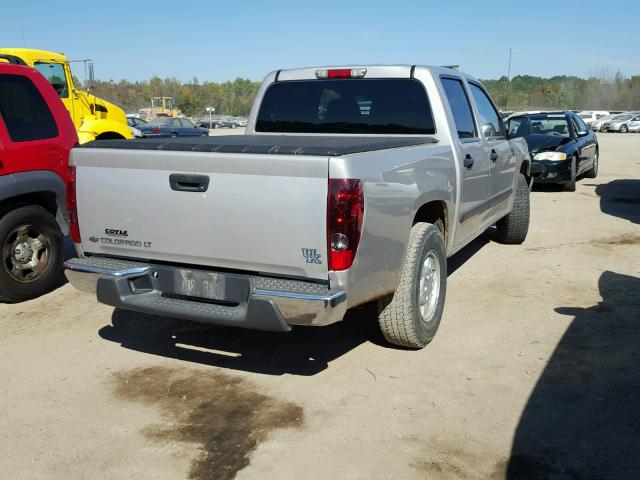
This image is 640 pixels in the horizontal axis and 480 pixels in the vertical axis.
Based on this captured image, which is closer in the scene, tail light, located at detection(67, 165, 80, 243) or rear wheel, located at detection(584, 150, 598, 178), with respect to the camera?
tail light, located at detection(67, 165, 80, 243)

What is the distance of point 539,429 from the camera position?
3.54 meters

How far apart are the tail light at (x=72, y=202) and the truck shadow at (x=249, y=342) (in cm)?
104

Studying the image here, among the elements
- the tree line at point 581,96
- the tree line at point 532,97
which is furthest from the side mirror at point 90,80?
the tree line at point 581,96

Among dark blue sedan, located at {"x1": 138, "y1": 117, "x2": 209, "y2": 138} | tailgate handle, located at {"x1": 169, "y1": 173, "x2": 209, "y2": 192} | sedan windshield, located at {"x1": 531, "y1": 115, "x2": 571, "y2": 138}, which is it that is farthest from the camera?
dark blue sedan, located at {"x1": 138, "y1": 117, "x2": 209, "y2": 138}

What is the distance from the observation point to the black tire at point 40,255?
575 cm

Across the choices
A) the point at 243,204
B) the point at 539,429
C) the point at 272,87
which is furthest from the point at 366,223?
the point at 272,87

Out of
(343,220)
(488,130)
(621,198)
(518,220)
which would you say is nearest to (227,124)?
(621,198)

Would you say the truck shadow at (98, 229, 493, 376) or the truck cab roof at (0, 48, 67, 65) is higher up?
the truck cab roof at (0, 48, 67, 65)

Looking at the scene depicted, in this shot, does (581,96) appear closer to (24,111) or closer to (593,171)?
(593,171)

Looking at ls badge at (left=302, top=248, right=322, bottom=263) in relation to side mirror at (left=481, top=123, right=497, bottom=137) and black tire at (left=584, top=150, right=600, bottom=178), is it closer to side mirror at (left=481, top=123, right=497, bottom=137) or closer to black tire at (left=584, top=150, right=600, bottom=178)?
side mirror at (left=481, top=123, right=497, bottom=137)

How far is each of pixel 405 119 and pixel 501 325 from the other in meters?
1.84

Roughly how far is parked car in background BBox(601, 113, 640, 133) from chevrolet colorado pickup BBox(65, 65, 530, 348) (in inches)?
1829

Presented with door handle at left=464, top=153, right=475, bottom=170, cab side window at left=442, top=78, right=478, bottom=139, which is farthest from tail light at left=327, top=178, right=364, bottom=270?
cab side window at left=442, top=78, right=478, bottom=139

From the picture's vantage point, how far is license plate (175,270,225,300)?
150 inches
